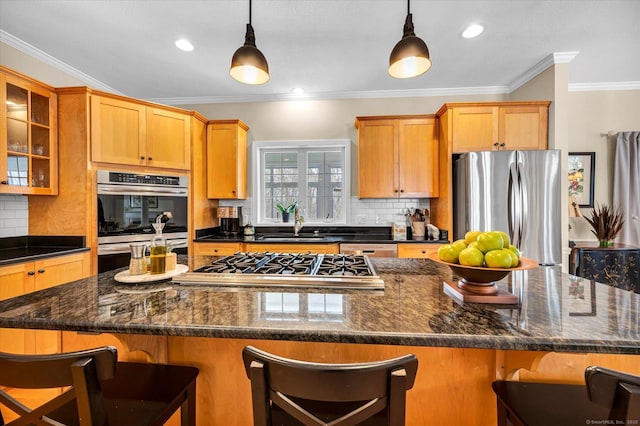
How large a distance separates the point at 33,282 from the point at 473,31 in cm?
406

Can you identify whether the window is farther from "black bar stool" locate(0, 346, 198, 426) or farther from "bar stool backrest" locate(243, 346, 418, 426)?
"bar stool backrest" locate(243, 346, 418, 426)

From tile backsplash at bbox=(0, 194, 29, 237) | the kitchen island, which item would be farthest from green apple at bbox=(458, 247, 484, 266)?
tile backsplash at bbox=(0, 194, 29, 237)

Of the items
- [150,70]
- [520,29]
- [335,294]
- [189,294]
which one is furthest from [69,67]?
[520,29]

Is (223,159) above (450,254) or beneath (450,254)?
above

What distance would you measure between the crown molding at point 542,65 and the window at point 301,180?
2.19 metres

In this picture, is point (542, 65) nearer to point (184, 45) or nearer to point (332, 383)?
point (184, 45)

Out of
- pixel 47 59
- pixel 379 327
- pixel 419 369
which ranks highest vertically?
pixel 47 59

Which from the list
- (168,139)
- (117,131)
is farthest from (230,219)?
(117,131)

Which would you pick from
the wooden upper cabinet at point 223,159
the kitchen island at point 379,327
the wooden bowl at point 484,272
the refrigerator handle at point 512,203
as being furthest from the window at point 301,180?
the wooden bowl at point 484,272

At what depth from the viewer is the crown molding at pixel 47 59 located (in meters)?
2.51

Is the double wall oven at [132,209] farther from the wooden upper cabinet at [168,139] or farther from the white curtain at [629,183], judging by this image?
the white curtain at [629,183]

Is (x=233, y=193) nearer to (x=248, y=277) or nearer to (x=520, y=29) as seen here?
(x=248, y=277)

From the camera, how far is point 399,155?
3.38m

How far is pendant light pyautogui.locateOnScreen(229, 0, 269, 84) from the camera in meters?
1.56
